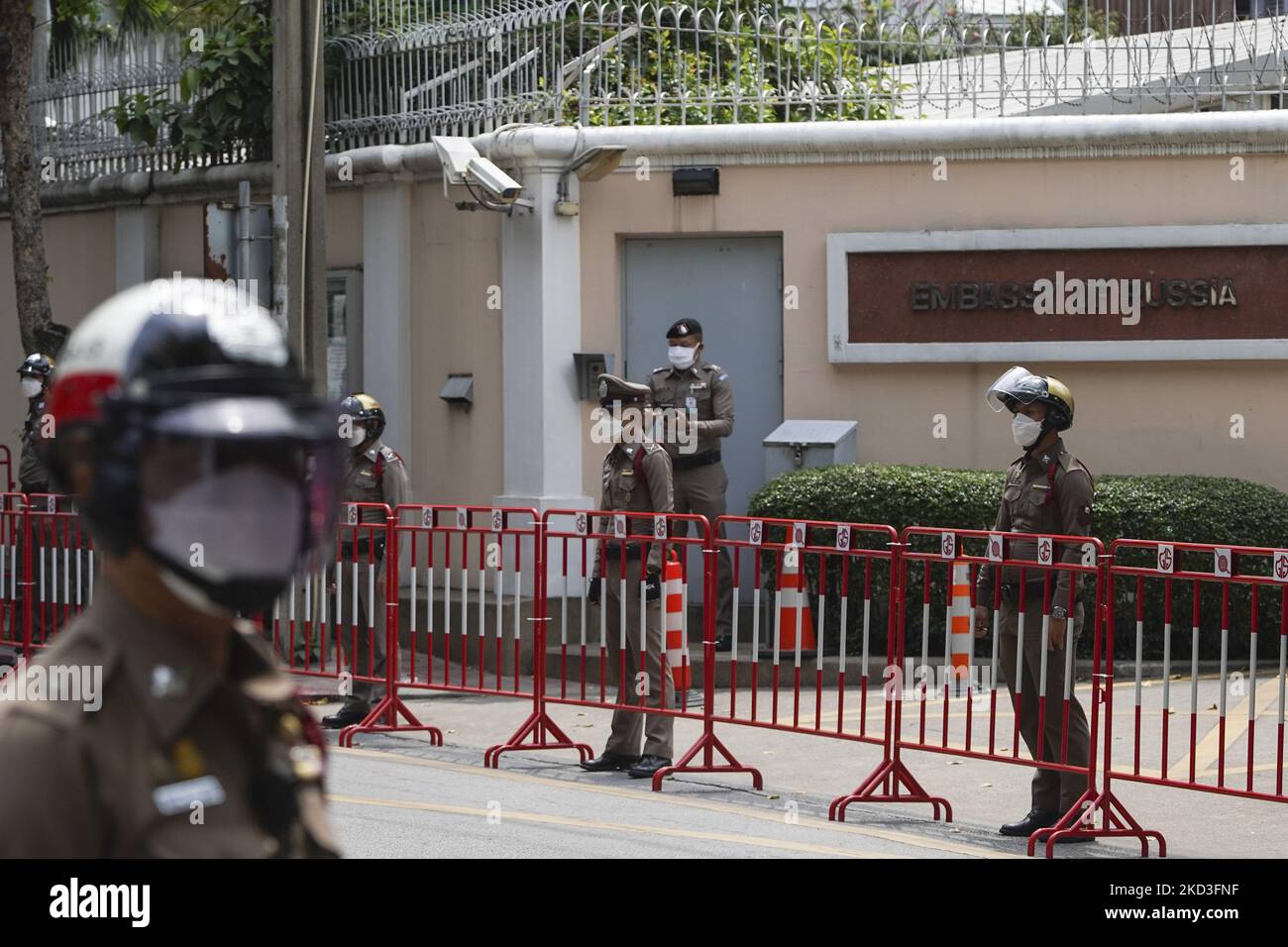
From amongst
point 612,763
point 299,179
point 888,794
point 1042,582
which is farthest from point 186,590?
point 299,179

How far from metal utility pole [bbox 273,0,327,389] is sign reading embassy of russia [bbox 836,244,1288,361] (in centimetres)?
382

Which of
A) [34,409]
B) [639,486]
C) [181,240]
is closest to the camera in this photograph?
[639,486]

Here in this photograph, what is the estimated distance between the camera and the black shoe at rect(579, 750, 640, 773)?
369 inches

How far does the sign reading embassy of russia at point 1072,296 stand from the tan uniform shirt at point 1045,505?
5.04 m

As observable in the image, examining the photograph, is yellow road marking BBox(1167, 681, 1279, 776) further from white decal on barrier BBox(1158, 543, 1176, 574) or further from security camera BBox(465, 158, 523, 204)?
security camera BBox(465, 158, 523, 204)

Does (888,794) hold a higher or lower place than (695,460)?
lower

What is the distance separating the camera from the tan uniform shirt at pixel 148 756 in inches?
82.4

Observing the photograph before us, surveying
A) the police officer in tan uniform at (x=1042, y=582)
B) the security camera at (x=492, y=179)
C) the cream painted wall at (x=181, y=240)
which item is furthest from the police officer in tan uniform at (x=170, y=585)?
A: the cream painted wall at (x=181, y=240)

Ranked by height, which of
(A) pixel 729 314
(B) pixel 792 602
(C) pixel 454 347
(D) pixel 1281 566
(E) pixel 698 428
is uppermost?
(A) pixel 729 314

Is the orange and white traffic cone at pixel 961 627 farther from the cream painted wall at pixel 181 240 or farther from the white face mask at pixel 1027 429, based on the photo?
the cream painted wall at pixel 181 240

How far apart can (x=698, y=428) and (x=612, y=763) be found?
10.8 feet

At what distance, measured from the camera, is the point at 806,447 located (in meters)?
13.0

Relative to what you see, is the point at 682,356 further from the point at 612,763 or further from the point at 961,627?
the point at 961,627


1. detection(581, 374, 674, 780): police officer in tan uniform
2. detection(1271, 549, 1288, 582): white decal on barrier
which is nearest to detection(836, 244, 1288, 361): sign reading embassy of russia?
detection(581, 374, 674, 780): police officer in tan uniform
